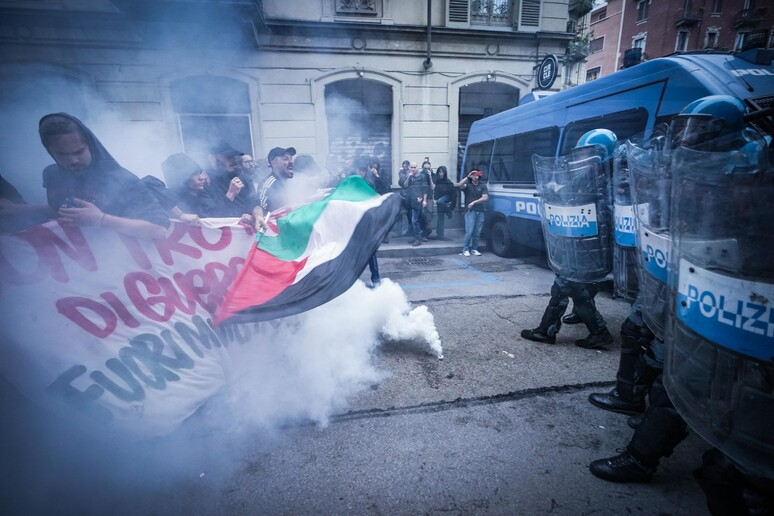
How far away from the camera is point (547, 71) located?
9.57 m

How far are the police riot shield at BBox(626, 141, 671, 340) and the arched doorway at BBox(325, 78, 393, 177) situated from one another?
8093mm

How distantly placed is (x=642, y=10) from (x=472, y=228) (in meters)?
34.5

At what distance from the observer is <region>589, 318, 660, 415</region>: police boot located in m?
2.37

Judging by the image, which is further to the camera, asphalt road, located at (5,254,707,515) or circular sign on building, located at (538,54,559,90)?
circular sign on building, located at (538,54,559,90)

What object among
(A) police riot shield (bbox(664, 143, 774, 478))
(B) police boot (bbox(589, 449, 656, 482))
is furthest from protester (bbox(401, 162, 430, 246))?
(A) police riot shield (bbox(664, 143, 774, 478))

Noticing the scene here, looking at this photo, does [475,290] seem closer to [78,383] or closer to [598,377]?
[598,377]

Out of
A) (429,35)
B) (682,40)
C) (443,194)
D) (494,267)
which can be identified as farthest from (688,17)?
(494,267)

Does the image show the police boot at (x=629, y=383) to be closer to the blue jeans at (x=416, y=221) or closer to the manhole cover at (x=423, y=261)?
the manhole cover at (x=423, y=261)

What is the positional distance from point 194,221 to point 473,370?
2.58 meters

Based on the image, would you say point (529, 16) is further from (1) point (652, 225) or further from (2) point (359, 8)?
(1) point (652, 225)

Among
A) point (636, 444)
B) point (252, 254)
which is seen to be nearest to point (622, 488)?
point (636, 444)

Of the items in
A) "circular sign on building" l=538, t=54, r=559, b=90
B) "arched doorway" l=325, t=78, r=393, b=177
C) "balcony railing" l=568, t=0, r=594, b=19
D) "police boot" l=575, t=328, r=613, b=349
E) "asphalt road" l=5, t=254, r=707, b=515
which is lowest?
"asphalt road" l=5, t=254, r=707, b=515

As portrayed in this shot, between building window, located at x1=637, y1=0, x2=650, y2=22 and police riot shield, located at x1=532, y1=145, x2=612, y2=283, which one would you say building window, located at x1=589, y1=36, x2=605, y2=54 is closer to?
building window, located at x1=637, y1=0, x2=650, y2=22

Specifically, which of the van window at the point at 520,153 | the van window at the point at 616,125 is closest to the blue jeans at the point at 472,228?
the van window at the point at 520,153
